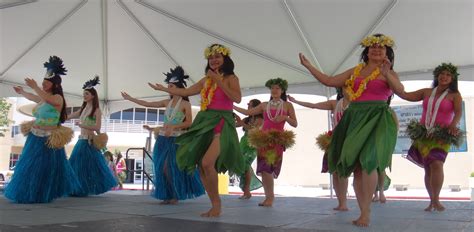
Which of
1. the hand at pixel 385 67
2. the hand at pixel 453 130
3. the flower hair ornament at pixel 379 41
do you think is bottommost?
the hand at pixel 453 130

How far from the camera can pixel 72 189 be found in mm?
5004

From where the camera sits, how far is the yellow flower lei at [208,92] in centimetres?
351

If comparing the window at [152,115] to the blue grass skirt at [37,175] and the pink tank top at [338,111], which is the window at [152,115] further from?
the pink tank top at [338,111]

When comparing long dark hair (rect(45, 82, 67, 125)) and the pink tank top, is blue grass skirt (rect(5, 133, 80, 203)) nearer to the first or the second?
long dark hair (rect(45, 82, 67, 125))

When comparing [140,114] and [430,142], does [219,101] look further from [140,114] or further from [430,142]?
[140,114]

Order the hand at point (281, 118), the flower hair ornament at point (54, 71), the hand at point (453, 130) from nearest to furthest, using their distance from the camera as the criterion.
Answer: the hand at point (453, 130), the flower hair ornament at point (54, 71), the hand at point (281, 118)

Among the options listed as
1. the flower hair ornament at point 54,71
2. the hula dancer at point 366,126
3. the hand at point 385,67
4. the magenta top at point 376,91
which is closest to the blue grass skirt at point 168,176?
the flower hair ornament at point 54,71

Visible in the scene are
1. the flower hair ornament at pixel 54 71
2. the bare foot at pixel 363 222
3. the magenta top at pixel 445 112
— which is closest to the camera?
the bare foot at pixel 363 222

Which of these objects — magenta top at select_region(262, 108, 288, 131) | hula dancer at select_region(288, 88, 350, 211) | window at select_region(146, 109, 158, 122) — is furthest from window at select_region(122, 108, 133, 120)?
hula dancer at select_region(288, 88, 350, 211)

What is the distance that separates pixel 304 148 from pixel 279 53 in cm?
1114

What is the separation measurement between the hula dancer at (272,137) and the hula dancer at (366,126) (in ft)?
5.21

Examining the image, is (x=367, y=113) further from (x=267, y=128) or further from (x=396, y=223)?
(x=267, y=128)

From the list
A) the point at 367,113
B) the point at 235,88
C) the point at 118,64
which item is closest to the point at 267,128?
the point at 235,88

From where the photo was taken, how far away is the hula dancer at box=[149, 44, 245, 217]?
3371 millimetres
